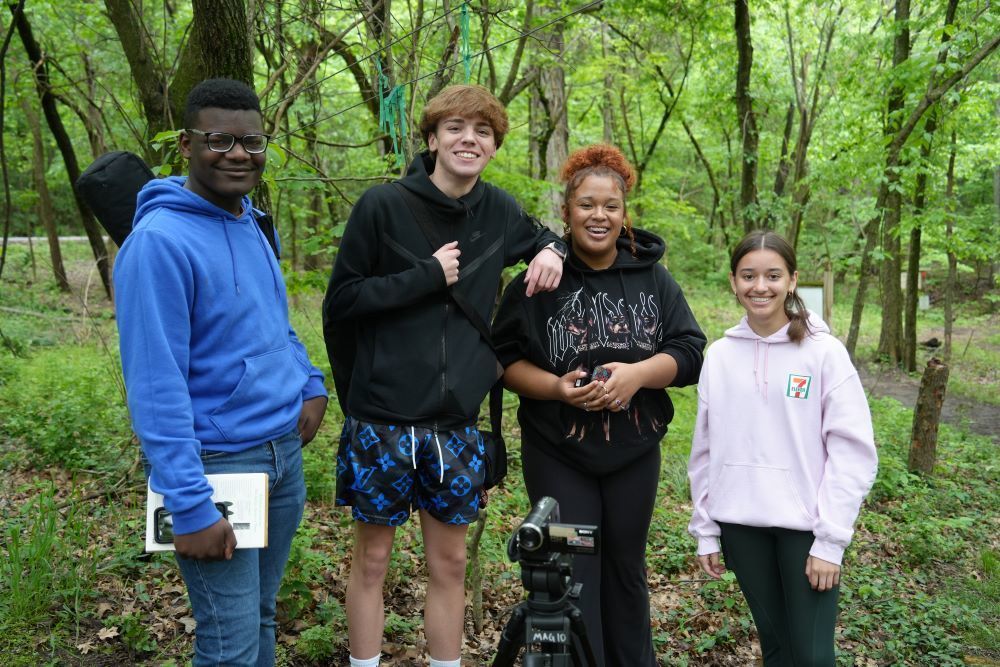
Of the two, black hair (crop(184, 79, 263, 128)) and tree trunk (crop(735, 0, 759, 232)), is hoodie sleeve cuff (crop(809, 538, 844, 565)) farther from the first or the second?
tree trunk (crop(735, 0, 759, 232))

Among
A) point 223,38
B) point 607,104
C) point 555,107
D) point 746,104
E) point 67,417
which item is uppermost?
point 607,104

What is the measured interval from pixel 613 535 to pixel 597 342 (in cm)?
73

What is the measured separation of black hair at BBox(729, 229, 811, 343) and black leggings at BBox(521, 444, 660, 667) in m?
0.72

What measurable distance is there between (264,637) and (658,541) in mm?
3255

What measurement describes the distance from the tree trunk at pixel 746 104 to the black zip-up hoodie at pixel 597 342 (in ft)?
26.3

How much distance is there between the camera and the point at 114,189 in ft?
7.72

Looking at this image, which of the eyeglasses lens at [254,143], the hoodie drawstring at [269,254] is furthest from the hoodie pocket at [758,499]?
the eyeglasses lens at [254,143]

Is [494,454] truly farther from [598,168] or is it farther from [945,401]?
[945,401]

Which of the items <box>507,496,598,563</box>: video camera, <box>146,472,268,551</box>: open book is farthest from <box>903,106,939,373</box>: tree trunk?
<box>146,472,268,551</box>: open book

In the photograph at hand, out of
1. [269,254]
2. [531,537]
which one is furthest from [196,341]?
[531,537]

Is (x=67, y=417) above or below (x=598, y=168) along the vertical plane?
below

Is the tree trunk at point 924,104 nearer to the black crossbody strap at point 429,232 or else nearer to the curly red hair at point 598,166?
the curly red hair at point 598,166

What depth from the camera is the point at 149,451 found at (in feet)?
6.08

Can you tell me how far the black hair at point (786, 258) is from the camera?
2.54 metres
